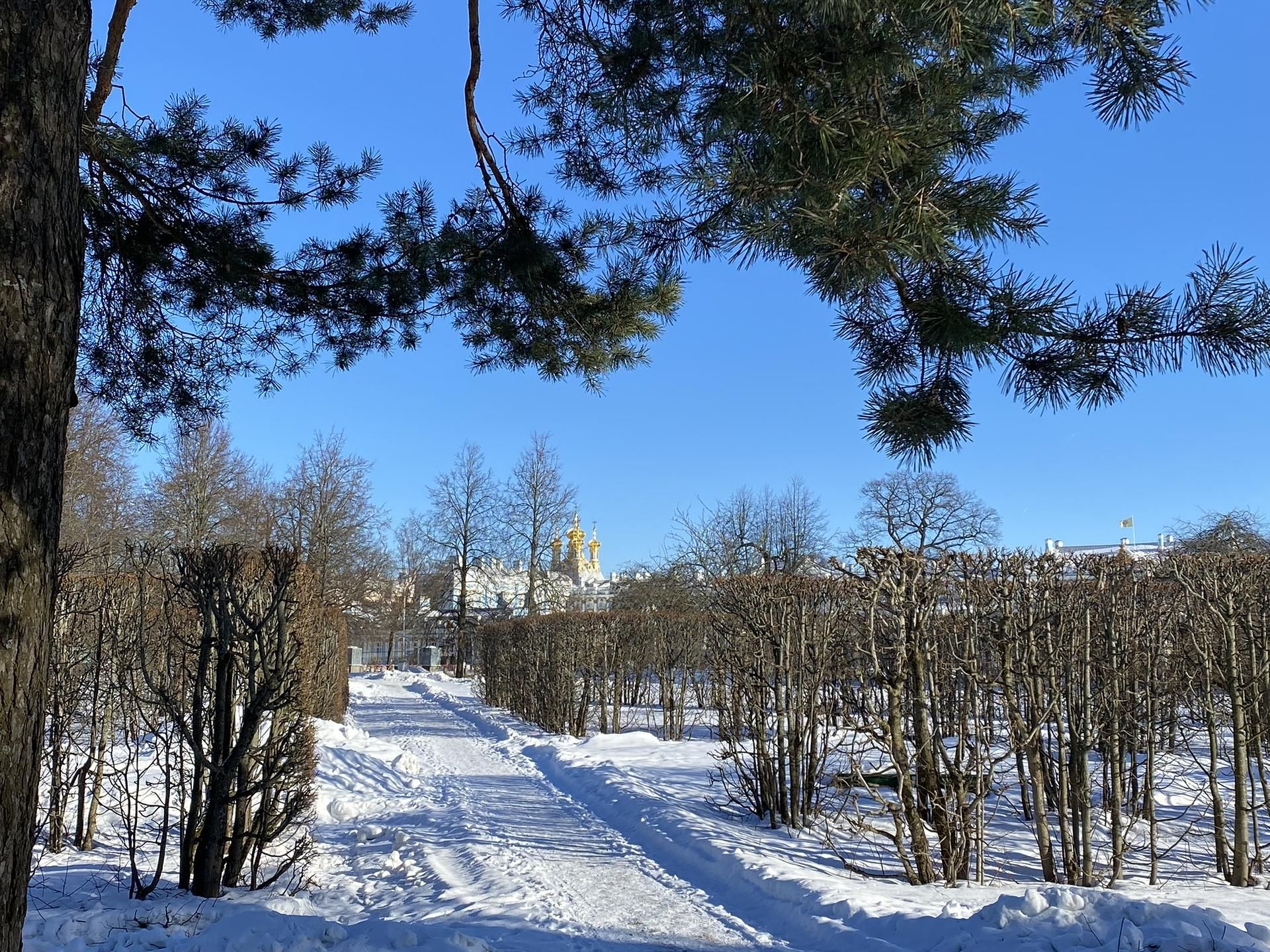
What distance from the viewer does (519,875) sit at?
22.2 ft

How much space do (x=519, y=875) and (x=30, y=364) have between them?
18.6ft

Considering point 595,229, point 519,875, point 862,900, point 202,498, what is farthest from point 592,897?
point 202,498

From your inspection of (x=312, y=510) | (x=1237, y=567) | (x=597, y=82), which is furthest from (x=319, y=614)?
(x=312, y=510)

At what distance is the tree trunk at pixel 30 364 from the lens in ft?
6.97

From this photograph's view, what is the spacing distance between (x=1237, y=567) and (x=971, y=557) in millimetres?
2988

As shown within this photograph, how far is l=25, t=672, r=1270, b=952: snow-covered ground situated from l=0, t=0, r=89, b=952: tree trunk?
9.00ft

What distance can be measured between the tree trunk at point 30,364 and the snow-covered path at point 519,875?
3.47 meters

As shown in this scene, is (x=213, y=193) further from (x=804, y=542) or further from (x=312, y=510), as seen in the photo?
(x=804, y=542)

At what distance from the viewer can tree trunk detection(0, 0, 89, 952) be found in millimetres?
2125

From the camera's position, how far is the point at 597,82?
15.9 feet

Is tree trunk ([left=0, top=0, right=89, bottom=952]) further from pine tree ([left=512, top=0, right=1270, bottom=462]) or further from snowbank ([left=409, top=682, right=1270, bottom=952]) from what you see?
snowbank ([left=409, top=682, right=1270, bottom=952])

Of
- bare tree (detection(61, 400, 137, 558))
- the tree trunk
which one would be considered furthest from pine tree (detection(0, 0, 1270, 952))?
bare tree (detection(61, 400, 137, 558))

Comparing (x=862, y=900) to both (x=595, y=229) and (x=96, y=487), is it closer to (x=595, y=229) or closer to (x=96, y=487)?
(x=595, y=229)

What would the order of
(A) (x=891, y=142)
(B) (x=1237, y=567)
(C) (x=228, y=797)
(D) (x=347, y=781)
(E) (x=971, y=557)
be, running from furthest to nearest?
(D) (x=347, y=781), (B) (x=1237, y=567), (E) (x=971, y=557), (C) (x=228, y=797), (A) (x=891, y=142)
